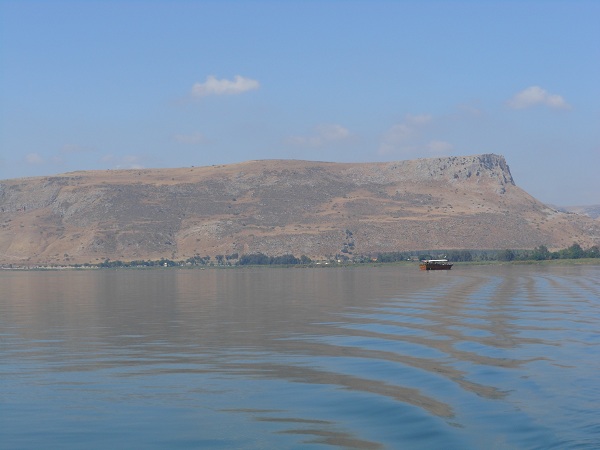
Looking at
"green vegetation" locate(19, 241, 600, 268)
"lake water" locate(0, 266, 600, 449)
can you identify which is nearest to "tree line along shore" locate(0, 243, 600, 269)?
"green vegetation" locate(19, 241, 600, 268)

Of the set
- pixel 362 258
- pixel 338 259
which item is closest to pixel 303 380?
pixel 362 258

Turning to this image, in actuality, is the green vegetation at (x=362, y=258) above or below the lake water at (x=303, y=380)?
above

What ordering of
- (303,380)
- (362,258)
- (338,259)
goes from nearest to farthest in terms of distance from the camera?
(303,380) < (362,258) < (338,259)

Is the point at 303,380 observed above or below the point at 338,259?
below

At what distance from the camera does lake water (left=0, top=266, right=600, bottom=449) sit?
15.4 m

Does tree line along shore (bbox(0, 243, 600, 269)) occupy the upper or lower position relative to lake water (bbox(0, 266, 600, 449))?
upper

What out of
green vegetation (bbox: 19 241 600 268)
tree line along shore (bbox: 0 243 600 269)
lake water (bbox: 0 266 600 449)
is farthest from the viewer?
tree line along shore (bbox: 0 243 600 269)

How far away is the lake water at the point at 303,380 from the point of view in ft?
50.6

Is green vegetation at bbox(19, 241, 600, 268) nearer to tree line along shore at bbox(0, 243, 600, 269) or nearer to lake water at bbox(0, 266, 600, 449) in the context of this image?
tree line along shore at bbox(0, 243, 600, 269)

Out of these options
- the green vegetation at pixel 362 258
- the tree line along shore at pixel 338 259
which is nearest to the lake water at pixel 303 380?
the green vegetation at pixel 362 258

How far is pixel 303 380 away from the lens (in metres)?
20.5

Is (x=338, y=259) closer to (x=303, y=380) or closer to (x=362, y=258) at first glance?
(x=362, y=258)

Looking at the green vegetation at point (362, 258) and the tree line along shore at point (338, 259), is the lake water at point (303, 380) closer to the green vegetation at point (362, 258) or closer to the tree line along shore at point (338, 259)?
the green vegetation at point (362, 258)

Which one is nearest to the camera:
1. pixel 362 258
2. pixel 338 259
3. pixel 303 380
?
pixel 303 380
